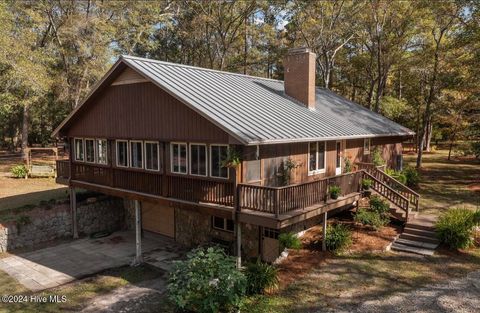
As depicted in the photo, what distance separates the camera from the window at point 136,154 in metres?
16.8

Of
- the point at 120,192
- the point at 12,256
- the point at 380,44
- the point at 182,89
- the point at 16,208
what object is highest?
the point at 380,44

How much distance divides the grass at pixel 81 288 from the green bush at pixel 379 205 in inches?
392

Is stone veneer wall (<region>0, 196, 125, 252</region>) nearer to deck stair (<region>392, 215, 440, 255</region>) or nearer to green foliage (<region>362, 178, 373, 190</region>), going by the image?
green foliage (<region>362, 178, 373, 190</region>)

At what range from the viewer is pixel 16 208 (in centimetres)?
2020

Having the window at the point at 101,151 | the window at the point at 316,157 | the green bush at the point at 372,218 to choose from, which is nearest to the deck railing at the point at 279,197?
the window at the point at 316,157

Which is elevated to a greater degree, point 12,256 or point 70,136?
point 70,136

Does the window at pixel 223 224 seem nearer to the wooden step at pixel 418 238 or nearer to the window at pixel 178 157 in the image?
the window at pixel 178 157

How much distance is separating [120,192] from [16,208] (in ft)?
23.4

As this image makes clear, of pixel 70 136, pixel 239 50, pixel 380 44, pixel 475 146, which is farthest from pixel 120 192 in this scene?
pixel 239 50

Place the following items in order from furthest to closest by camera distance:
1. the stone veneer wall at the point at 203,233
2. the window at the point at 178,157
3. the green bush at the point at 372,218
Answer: the green bush at the point at 372,218 < the stone veneer wall at the point at 203,233 < the window at the point at 178,157

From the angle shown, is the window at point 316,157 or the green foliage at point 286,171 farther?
the window at point 316,157

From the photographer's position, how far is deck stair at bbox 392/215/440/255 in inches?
606

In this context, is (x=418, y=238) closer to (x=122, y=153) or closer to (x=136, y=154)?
(x=136, y=154)

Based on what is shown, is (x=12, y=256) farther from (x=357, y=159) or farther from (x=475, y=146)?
(x=475, y=146)
